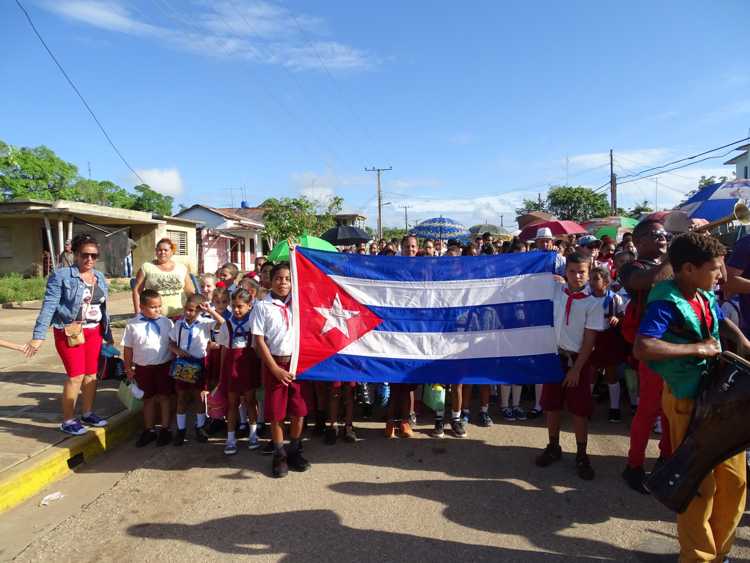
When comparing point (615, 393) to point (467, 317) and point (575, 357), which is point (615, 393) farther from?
point (467, 317)

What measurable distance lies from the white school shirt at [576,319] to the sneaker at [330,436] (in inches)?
88.4

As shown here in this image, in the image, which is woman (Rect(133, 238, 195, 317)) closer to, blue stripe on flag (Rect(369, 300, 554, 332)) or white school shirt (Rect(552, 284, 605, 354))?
blue stripe on flag (Rect(369, 300, 554, 332))

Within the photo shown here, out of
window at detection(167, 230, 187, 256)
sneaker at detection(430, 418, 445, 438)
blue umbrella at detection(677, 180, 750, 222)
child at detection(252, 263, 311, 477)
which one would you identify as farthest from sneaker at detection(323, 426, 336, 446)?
window at detection(167, 230, 187, 256)

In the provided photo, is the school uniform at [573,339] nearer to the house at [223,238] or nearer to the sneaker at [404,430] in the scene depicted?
the sneaker at [404,430]

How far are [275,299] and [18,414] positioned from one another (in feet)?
10.7

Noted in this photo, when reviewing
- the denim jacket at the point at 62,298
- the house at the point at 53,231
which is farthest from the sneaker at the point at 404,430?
the house at the point at 53,231

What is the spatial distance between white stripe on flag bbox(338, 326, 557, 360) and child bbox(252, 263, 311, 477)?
57 centimetres

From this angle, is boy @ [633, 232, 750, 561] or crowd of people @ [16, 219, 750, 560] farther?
crowd of people @ [16, 219, 750, 560]

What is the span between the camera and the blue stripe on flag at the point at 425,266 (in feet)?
14.7

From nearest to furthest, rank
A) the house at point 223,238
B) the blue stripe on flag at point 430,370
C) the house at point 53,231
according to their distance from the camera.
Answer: the blue stripe on flag at point 430,370, the house at point 53,231, the house at point 223,238

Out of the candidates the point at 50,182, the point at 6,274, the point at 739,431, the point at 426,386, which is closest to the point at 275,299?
the point at 426,386

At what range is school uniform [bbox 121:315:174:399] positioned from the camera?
466 cm

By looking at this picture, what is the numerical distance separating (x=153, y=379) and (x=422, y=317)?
266 centimetres

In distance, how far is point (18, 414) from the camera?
515 cm
